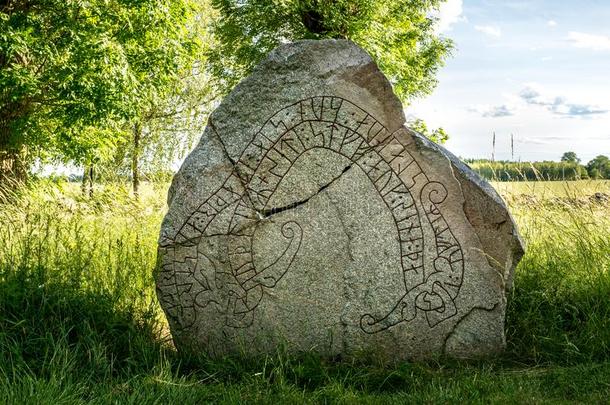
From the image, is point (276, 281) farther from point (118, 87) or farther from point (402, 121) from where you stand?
point (118, 87)

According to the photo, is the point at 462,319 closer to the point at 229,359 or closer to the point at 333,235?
the point at 333,235

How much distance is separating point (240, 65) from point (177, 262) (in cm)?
1439

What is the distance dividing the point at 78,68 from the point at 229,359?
9359 mm

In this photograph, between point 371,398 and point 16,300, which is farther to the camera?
point 16,300

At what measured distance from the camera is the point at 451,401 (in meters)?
4.35

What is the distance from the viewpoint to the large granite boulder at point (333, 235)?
5.27m

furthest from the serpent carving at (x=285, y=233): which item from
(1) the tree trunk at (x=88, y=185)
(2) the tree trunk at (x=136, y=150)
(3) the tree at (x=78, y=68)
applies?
(2) the tree trunk at (x=136, y=150)

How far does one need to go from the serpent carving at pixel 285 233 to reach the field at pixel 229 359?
401 mm

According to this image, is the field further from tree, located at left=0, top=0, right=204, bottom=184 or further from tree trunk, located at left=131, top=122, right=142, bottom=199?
tree trunk, located at left=131, top=122, right=142, bottom=199

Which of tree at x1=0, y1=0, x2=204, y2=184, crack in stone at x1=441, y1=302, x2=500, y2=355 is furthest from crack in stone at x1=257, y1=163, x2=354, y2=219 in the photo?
tree at x1=0, y1=0, x2=204, y2=184

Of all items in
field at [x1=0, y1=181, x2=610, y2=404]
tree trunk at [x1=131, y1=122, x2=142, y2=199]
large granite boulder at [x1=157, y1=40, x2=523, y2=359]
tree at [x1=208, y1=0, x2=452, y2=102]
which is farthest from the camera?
tree trunk at [x1=131, y1=122, x2=142, y2=199]

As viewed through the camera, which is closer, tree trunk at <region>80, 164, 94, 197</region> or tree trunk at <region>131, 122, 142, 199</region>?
tree trunk at <region>80, 164, 94, 197</region>

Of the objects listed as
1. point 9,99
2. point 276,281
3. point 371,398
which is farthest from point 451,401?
point 9,99

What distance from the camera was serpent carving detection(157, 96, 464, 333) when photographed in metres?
5.31
